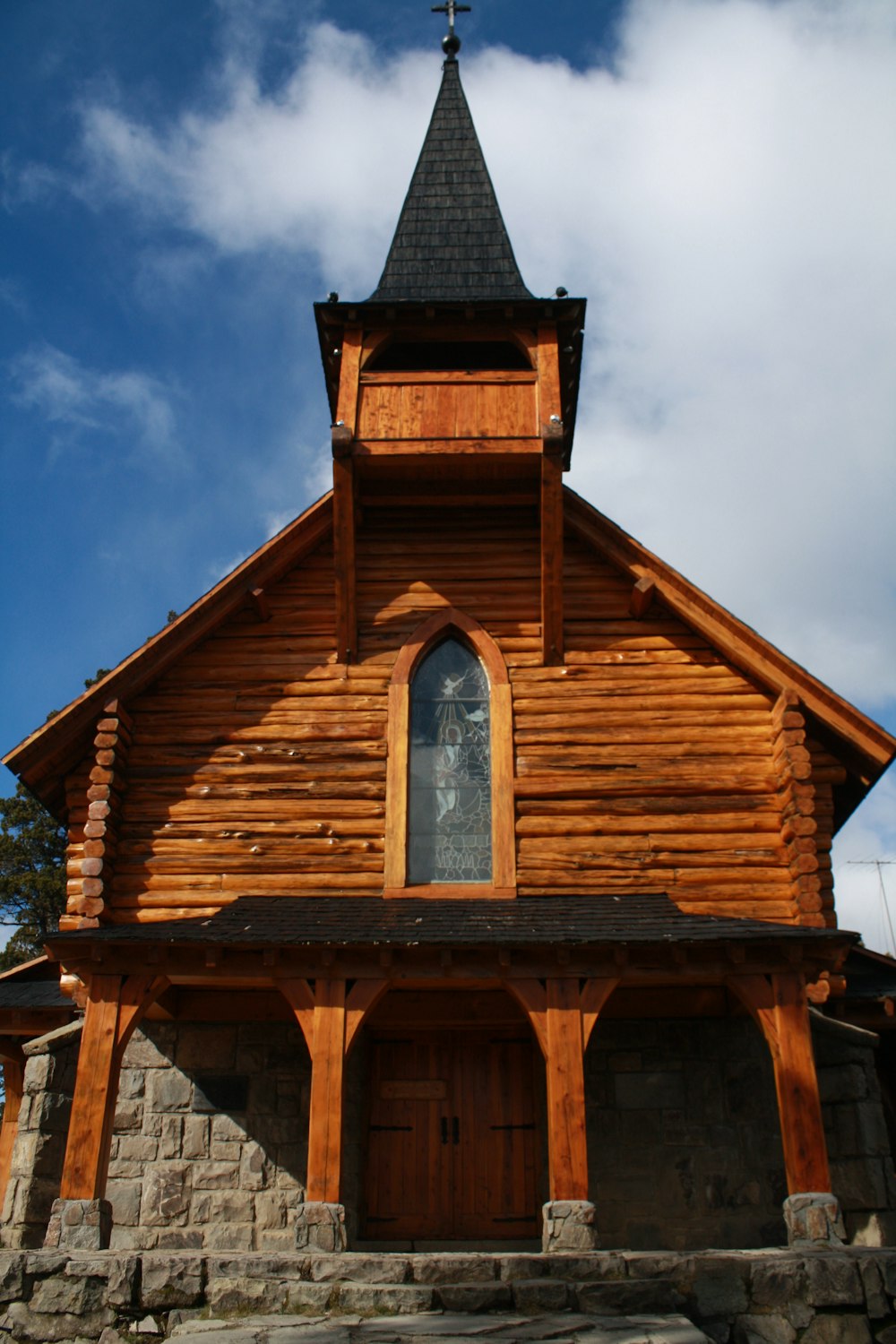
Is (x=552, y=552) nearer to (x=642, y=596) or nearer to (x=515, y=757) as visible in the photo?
(x=642, y=596)

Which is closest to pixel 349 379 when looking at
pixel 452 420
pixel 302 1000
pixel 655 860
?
pixel 452 420

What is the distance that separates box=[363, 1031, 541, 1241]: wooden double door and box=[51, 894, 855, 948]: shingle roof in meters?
1.85

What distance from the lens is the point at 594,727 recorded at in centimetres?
1259

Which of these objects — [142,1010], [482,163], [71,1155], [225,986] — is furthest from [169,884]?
[482,163]

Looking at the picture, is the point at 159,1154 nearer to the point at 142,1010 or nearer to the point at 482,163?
the point at 142,1010

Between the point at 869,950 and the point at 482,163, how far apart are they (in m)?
13.1

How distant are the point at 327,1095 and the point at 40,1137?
359 centimetres

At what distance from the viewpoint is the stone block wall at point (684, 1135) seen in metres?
11.0

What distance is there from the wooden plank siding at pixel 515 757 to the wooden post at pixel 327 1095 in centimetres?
222

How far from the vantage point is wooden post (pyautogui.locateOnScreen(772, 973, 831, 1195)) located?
911 cm

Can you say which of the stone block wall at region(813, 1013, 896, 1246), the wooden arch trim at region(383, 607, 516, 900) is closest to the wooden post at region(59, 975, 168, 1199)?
the wooden arch trim at region(383, 607, 516, 900)

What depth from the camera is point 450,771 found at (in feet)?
41.4

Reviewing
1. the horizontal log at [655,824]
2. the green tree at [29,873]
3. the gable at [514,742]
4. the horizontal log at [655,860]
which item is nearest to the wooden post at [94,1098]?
the gable at [514,742]

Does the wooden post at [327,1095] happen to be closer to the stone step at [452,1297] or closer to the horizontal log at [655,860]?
the stone step at [452,1297]
